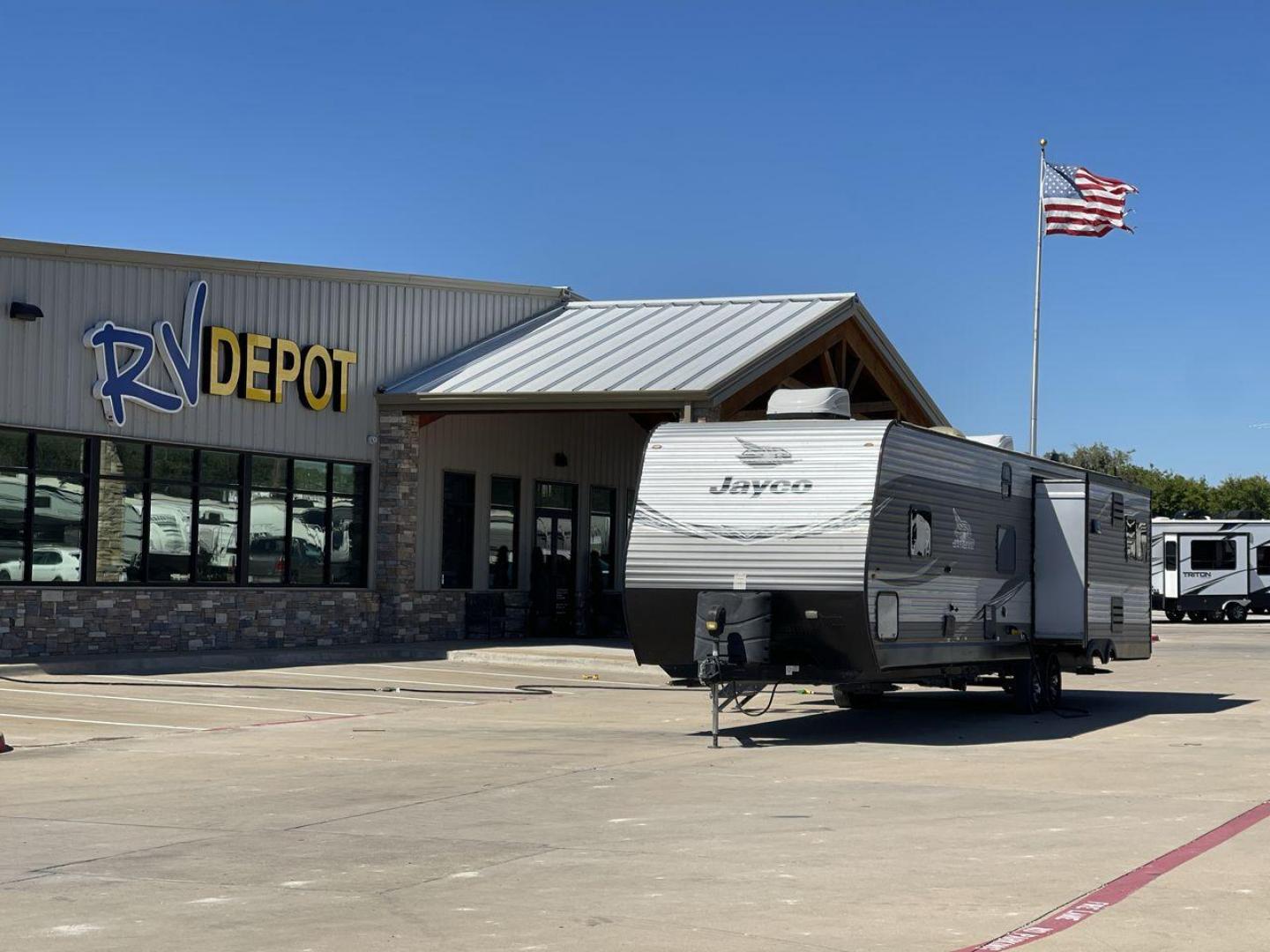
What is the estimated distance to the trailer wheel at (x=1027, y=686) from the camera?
19344mm

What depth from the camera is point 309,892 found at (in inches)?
336

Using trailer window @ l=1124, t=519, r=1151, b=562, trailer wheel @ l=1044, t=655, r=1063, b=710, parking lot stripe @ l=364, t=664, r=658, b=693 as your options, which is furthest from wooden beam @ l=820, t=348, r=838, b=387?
trailer wheel @ l=1044, t=655, r=1063, b=710

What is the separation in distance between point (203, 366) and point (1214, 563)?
113ft

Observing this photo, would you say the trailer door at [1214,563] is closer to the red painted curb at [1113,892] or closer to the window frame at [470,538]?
the window frame at [470,538]

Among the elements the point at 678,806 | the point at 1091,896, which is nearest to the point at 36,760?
the point at 678,806

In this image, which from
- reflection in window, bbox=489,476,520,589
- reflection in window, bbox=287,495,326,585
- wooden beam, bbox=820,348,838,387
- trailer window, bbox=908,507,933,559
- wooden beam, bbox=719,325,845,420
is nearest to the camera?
trailer window, bbox=908,507,933,559

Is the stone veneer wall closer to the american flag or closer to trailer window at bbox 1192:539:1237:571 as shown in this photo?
the american flag

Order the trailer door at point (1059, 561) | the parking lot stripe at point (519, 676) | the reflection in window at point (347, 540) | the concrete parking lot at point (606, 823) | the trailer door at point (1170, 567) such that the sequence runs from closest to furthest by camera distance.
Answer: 1. the concrete parking lot at point (606, 823)
2. the trailer door at point (1059, 561)
3. the parking lot stripe at point (519, 676)
4. the reflection in window at point (347, 540)
5. the trailer door at point (1170, 567)

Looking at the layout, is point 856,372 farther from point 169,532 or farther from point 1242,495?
point 1242,495

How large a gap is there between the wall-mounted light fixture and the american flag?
24209 millimetres

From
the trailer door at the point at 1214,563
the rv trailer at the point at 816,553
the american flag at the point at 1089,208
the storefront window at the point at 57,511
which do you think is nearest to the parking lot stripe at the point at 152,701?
the storefront window at the point at 57,511

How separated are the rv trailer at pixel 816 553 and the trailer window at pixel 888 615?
0.02 meters

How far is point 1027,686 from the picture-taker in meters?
19.4

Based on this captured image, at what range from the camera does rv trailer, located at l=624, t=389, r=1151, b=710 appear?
15656mm
